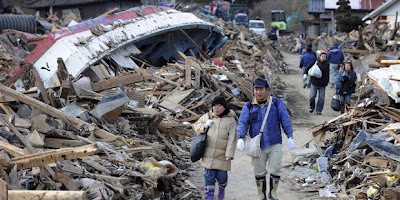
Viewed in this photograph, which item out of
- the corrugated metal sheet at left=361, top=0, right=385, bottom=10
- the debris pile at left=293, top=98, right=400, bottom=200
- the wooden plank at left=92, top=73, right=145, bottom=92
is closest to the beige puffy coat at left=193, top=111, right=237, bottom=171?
the debris pile at left=293, top=98, right=400, bottom=200

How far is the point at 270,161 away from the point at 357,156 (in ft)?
5.79

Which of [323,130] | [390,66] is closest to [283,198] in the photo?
[323,130]

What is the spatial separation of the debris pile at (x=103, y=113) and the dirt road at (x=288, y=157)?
69cm

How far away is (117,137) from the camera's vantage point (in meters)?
8.75

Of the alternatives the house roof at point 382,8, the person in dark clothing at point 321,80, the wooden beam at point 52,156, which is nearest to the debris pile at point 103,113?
the wooden beam at point 52,156

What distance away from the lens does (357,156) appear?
8.73 metres

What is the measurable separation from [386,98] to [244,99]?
583cm

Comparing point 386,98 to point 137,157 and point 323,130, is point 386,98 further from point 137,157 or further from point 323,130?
point 137,157

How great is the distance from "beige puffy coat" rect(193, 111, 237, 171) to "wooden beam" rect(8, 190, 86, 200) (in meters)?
2.54

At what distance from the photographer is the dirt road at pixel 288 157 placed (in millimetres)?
8547

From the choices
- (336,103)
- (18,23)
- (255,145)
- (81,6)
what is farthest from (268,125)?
(81,6)

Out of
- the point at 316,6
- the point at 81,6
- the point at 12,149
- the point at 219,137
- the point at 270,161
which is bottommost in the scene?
the point at 316,6

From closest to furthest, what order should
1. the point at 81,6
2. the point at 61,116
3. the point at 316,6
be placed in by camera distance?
the point at 61,116 < the point at 81,6 < the point at 316,6

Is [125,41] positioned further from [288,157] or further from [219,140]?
[219,140]
